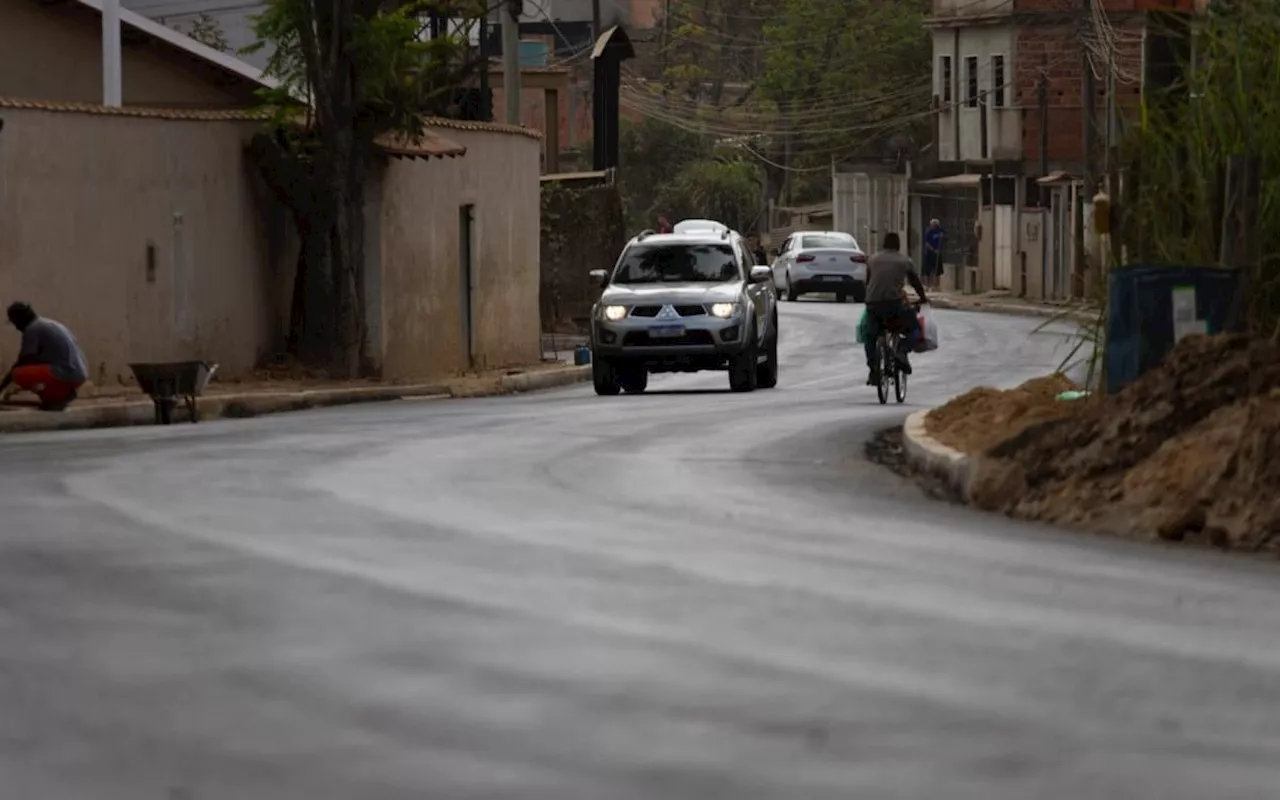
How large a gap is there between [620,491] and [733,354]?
14.7 metres

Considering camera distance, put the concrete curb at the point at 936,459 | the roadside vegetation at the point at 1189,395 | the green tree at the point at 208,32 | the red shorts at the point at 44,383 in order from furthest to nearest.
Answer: the green tree at the point at 208,32 → the red shorts at the point at 44,383 → the concrete curb at the point at 936,459 → the roadside vegetation at the point at 1189,395

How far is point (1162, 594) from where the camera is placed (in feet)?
41.1

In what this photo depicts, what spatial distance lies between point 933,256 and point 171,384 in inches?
2134

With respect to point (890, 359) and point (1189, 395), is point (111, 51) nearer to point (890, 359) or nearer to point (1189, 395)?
point (890, 359)

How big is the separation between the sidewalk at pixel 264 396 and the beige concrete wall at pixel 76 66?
21.2 feet

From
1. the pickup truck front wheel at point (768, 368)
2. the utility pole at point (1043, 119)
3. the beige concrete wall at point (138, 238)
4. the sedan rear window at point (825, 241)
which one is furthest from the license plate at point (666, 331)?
the utility pole at point (1043, 119)

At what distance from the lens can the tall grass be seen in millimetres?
18453

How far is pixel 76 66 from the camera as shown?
39.8m

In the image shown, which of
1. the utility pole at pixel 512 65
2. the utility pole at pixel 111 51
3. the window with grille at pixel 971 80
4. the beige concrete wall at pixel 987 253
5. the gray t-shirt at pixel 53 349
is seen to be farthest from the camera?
the window with grille at pixel 971 80

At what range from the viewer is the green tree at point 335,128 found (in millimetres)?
34031

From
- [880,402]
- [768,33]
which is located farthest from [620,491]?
[768,33]

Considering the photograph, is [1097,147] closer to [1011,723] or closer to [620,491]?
[620,491]

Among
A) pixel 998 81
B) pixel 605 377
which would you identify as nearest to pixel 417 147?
pixel 605 377

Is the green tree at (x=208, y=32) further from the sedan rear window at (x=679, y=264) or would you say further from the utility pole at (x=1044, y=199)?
the utility pole at (x=1044, y=199)
